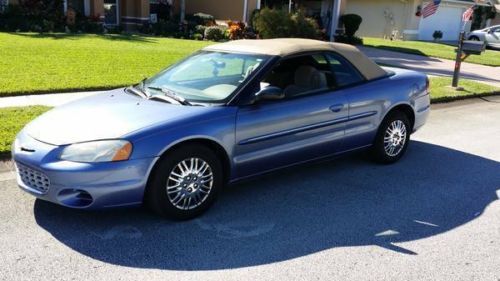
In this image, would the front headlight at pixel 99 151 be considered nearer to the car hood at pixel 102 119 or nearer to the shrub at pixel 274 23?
the car hood at pixel 102 119

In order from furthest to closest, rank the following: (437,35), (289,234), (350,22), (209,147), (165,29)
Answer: (437,35) < (350,22) < (165,29) < (209,147) < (289,234)

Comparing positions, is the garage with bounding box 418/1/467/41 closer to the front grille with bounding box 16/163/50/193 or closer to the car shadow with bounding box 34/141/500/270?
the car shadow with bounding box 34/141/500/270

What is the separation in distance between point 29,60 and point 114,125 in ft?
28.8

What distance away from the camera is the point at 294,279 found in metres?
3.54

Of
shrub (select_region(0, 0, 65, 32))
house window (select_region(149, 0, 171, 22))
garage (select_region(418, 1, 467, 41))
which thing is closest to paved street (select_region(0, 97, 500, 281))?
shrub (select_region(0, 0, 65, 32))

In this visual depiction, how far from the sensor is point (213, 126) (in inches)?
174

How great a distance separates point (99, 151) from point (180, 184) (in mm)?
713

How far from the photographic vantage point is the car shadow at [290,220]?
153 inches

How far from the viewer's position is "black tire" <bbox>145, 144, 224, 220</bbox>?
13.6 ft

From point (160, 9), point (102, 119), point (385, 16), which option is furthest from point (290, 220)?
point (385, 16)

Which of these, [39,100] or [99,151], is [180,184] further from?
[39,100]

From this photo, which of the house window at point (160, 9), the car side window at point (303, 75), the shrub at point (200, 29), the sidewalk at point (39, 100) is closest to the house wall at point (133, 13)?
the house window at point (160, 9)

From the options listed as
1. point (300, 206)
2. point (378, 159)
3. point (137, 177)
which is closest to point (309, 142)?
point (300, 206)

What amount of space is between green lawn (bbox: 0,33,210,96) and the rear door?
540 centimetres
